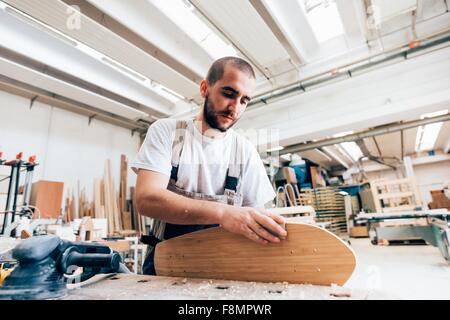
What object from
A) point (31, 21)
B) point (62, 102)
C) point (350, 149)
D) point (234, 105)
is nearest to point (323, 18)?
point (234, 105)

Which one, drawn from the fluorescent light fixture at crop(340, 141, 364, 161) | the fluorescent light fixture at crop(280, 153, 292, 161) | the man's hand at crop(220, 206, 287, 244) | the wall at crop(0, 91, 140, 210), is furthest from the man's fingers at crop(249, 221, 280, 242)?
the fluorescent light fixture at crop(340, 141, 364, 161)

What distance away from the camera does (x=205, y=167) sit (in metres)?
0.96

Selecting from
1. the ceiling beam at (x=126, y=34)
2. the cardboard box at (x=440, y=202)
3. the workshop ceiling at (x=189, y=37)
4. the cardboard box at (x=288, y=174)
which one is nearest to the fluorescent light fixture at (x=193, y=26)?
the workshop ceiling at (x=189, y=37)

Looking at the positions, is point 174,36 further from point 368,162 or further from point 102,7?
point 368,162

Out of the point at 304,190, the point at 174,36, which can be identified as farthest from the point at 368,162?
the point at 174,36

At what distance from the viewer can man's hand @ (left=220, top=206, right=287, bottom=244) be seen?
0.54 meters

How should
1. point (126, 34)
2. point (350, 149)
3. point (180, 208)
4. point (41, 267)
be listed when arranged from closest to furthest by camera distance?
point (41, 267) → point (180, 208) → point (126, 34) → point (350, 149)

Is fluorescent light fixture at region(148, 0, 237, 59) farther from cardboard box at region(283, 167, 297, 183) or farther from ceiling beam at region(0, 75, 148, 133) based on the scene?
cardboard box at region(283, 167, 297, 183)

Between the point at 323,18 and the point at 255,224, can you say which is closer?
the point at 255,224

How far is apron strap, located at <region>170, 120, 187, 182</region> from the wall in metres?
3.86

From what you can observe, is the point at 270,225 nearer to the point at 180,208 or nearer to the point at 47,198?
the point at 180,208

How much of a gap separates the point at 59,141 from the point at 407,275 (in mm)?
5743

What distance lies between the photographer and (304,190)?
6898mm
